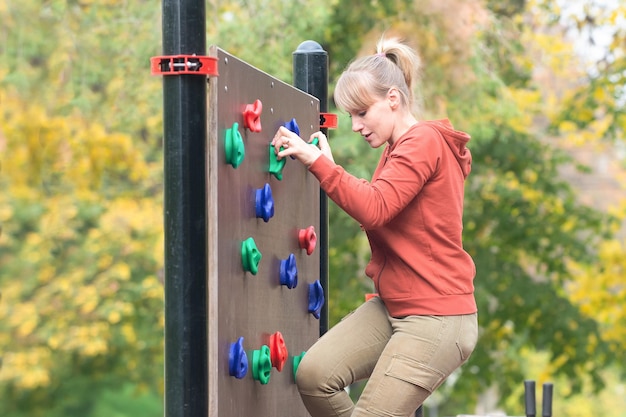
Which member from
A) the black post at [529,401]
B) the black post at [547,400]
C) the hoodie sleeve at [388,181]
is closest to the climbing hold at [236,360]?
the hoodie sleeve at [388,181]

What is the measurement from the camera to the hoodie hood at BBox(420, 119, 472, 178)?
11.0ft

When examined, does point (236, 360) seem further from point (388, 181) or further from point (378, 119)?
point (378, 119)

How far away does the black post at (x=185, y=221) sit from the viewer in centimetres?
285

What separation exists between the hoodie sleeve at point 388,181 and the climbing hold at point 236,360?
50 cm

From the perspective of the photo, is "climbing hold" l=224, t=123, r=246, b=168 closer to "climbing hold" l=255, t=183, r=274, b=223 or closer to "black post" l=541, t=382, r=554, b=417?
"climbing hold" l=255, t=183, r=274, b=223

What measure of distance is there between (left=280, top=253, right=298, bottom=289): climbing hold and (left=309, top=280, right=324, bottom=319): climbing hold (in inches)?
12.9

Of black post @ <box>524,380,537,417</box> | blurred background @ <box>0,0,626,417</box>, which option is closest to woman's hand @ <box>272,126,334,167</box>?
black post @ <box>524,380,537,417</box>

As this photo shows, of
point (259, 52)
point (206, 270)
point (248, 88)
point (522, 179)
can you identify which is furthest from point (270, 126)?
point (522, 179)

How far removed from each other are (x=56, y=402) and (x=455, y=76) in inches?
318

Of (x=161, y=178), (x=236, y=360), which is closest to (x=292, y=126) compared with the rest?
(x=236, y=360)

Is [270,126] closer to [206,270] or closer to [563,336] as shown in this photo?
[206,270]

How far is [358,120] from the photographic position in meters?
3.42

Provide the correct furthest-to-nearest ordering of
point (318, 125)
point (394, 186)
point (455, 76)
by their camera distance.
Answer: point (455, 76) < point (318, 125) < point (394, 186)

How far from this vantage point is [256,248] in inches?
130
